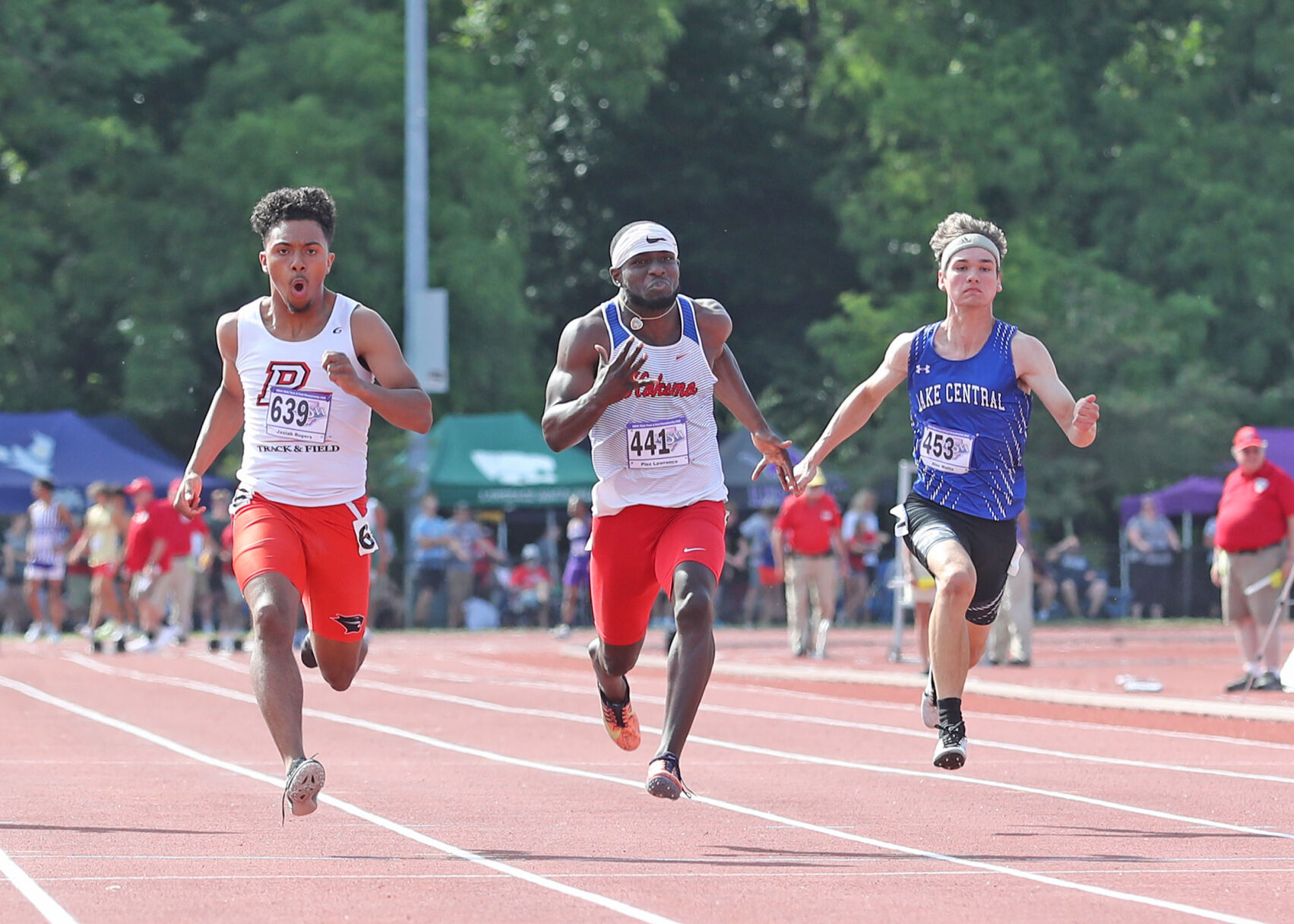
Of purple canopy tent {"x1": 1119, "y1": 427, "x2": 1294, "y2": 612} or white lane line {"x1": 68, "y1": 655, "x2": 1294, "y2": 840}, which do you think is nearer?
white lane line {"x1": 68, "y1": 655, "x2": 1294, "y2": 840}

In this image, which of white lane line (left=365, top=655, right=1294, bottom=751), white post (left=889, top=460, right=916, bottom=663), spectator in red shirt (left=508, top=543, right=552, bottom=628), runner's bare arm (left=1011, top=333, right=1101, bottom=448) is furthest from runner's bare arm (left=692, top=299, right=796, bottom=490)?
spectator in red shirt (left=508, top=543, right=552, bottom=628)

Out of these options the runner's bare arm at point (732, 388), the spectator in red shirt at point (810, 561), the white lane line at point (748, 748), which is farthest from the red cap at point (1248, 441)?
the runner's bare arm at point (732, 388)

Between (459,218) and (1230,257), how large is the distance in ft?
49.0

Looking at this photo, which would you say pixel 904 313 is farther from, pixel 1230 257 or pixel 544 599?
pixel 544 599

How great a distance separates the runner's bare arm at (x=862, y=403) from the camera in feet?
30.1

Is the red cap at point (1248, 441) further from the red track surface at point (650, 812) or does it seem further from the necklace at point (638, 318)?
the necklace at point (638, 318)

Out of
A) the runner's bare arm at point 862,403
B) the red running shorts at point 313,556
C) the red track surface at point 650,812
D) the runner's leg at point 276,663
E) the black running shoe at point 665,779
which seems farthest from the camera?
the runner's bare arm at point 862,403

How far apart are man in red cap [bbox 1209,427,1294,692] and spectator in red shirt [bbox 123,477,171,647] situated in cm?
1158

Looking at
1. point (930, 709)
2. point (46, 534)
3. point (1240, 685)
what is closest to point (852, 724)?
point (1240, 685)

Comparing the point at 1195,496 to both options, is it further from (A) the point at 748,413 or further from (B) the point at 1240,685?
(A) the point at 748,413

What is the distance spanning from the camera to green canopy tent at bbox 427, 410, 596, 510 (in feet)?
107

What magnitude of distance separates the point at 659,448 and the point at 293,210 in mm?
1630

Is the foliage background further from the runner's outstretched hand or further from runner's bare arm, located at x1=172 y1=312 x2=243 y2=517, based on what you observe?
runner's bare arm, located at x1=172 y1=312 x2=243 y2=517

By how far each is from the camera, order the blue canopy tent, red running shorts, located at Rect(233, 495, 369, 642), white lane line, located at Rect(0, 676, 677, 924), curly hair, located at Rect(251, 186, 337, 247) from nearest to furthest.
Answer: white lane line, located at Rect(0, 676, 677, 924), red running shorts, located at Rect(233, 495, 369, 642), curly hair, located at Rect(251, 186, 337, 247), the blue canopy tent
